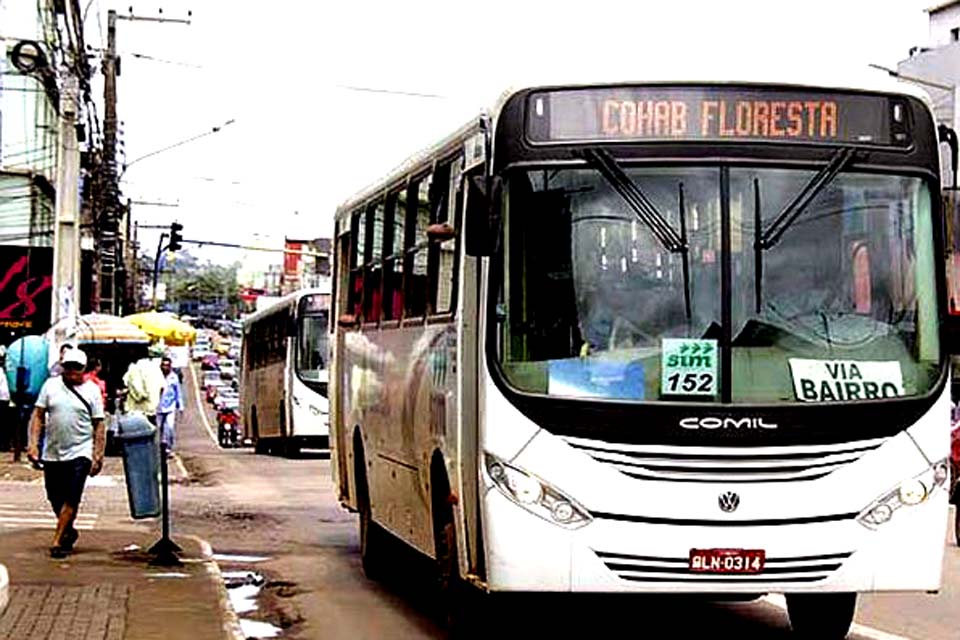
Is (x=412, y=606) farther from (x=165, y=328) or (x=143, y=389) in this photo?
(x=165, y=328)

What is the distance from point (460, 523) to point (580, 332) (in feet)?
4.94

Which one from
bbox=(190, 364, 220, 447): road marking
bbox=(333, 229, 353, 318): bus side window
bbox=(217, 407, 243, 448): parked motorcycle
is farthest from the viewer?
bbox=(190, 364, 220, 447): road marking

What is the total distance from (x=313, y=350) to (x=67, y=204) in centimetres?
647

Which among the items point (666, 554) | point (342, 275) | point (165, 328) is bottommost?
point (666, 554)

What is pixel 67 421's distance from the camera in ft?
48.3

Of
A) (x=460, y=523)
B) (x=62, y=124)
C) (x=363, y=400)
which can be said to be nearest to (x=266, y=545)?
(x=363, y=400)

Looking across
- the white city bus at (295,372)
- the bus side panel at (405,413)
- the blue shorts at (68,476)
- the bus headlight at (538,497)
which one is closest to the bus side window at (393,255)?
the bus side panel at (405,413)

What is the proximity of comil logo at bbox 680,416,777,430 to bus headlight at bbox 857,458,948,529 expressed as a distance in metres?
0.80

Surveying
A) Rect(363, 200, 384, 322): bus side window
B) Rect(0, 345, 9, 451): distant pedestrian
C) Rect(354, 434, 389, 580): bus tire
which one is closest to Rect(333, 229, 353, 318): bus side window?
Rect(363, 200, 384, 322): bus side window

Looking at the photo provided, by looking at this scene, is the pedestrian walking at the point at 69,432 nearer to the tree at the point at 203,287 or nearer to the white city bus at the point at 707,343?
the white city bus at the point at 707,343

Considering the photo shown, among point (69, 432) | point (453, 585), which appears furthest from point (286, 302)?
point (453, 585)

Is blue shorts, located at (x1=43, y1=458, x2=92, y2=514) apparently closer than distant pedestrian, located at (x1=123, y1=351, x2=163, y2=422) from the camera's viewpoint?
Yes

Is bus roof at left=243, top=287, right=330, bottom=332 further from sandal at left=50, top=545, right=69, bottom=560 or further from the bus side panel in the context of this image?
the bus side panel

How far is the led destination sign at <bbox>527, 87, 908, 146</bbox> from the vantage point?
9555mm
